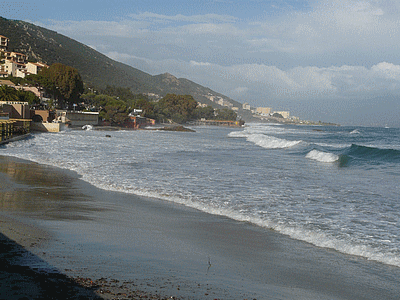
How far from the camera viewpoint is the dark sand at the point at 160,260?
14.0ft

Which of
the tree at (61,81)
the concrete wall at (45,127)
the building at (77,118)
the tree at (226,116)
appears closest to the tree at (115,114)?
the building at (77,118)

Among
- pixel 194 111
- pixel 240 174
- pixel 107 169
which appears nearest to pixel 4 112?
pixel 107 169

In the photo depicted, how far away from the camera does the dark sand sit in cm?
425

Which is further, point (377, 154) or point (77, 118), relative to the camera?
point (77, 118)

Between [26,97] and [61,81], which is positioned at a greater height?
[61,81]

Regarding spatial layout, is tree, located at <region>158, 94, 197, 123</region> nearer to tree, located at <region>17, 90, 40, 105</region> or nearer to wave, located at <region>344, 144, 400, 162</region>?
tree, located at <region>17, 90, 40, 105</region>

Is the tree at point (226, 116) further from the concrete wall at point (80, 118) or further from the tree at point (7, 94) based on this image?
the tree at point (7, 94)

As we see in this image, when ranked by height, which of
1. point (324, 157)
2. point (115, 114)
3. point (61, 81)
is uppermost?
point (61, 81)

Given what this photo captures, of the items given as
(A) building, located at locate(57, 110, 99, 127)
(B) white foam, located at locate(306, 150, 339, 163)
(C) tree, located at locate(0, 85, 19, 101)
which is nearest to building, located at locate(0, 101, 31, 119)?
(C) tree, located at locate(0, 85, 19, 101)

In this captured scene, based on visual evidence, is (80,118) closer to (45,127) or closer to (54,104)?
(54,104)

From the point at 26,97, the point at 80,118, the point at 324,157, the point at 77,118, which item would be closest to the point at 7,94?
the point at 26,97

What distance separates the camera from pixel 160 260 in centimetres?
534

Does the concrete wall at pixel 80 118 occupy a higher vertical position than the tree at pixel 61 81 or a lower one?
lower

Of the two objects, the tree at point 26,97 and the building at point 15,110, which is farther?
the tree at point 26,97
